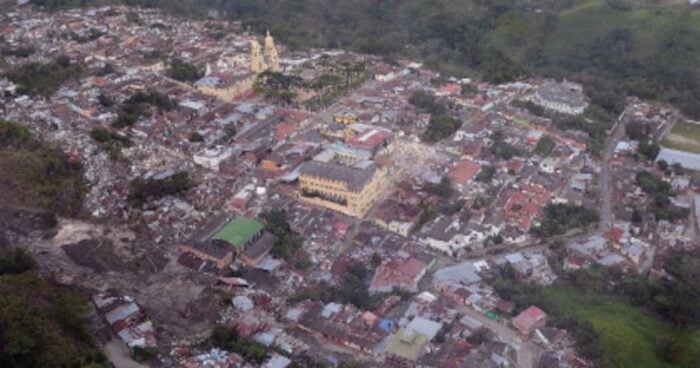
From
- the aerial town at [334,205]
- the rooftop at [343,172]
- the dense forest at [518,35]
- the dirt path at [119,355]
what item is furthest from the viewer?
the dense forest at [518,35]

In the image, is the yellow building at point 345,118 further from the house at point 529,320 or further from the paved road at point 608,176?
the house at point 529,320

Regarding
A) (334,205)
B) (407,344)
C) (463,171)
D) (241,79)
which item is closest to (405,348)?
(407,344)

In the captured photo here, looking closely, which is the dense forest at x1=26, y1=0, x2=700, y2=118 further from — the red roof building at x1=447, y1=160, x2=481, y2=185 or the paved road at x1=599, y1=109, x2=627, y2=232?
the red roof building at x1=447, y1=160, x2=481, y2=185

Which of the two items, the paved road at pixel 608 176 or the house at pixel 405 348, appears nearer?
the house at pixel 405 348

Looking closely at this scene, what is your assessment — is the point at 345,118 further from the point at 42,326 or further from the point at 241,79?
the point at 42,326

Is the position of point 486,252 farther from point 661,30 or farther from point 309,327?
point 661,30

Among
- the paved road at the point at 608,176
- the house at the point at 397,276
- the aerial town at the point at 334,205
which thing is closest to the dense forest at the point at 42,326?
the aerial town at the point at 334,205
